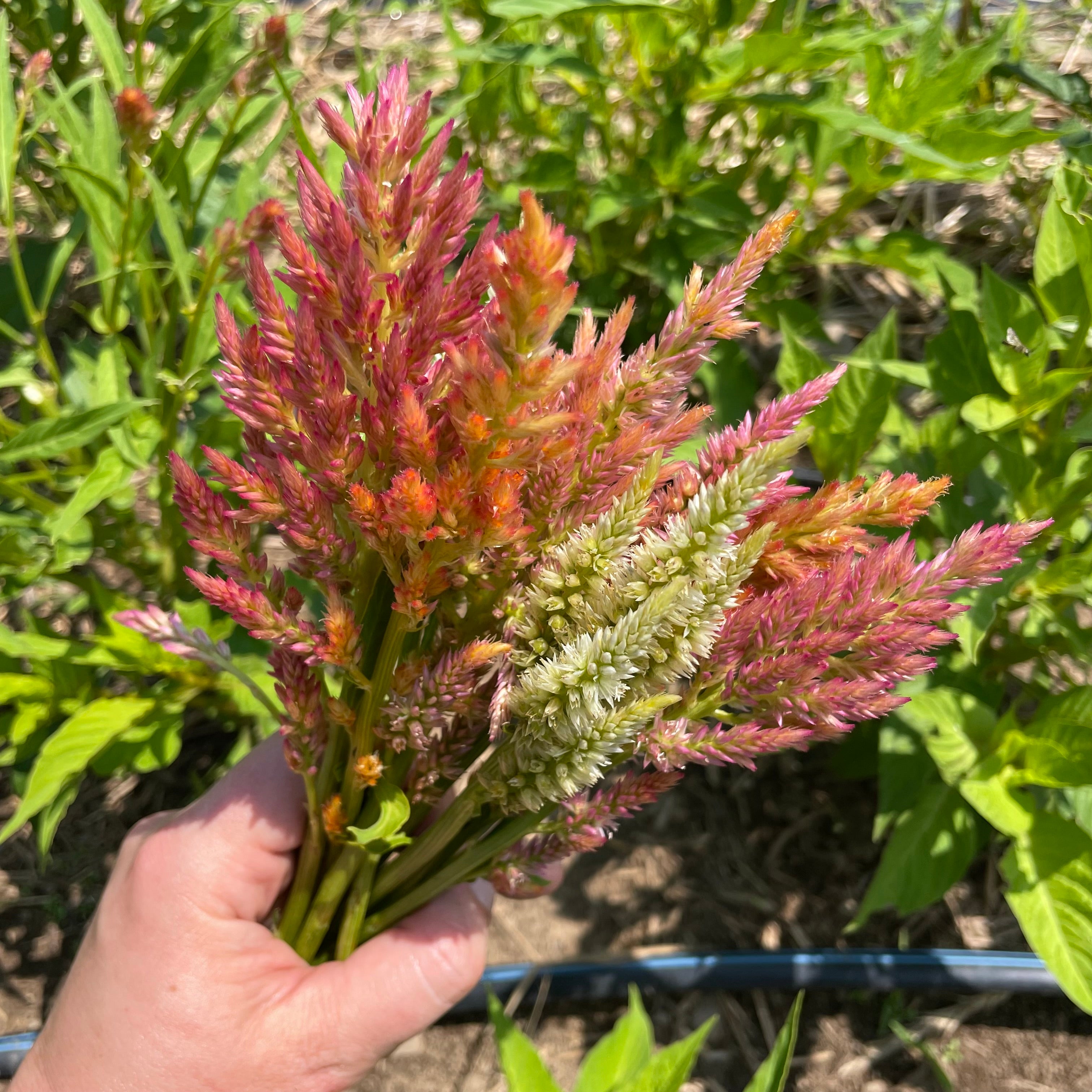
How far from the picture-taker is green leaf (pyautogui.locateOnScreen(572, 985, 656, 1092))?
49.6 inches

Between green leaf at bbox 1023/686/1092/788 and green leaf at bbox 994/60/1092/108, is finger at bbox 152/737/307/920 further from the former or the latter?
green leaf at bbox 994/60/1092/108

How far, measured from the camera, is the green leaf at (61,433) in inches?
42.4

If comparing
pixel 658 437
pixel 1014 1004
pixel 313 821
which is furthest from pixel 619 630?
pixel 1014 1004

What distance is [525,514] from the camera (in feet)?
2.02

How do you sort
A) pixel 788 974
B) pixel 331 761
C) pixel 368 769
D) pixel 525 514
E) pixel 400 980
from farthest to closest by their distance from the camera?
pixel 788 974, pixel 400 980, pixel 331 761, pixel 368 769, pixel 525 514

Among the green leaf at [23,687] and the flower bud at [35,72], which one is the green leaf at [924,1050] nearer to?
the green leaf at [23,687]

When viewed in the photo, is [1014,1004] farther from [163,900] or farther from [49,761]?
[49,761]

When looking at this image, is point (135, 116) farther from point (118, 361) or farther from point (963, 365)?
point (963, 365)

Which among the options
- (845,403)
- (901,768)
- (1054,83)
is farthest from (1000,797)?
(1054,83)

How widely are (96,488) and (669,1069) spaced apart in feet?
3.47

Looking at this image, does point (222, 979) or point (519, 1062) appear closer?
point (222, 979)

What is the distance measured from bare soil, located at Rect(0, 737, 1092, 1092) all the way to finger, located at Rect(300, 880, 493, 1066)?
806mm

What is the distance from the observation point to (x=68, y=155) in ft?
4.42

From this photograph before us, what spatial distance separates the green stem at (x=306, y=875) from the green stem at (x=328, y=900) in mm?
10
